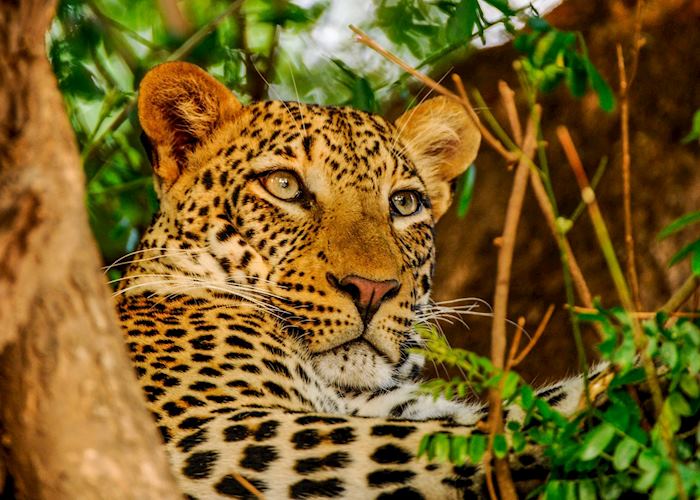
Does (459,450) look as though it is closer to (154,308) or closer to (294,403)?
(294,403)

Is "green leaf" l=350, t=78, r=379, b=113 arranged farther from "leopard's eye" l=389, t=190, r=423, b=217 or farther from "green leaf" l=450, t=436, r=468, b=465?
"green leaf" l=450, t=436, r=468, b=465

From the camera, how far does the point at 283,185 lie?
14.7 ft

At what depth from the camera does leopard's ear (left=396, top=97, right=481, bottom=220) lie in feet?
16.6

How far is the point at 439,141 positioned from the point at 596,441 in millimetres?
2789

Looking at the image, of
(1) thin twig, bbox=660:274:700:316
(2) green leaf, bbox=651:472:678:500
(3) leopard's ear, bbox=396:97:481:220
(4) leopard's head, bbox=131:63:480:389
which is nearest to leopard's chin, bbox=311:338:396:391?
(4) leopard's head, bbox=131:63:480:389

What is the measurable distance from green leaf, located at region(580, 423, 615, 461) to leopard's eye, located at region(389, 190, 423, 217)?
224cm

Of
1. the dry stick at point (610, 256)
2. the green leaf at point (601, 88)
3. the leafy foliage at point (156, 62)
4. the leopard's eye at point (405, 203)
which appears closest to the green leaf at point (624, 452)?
the dry stick at point (610, 256)

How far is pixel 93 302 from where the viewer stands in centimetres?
212

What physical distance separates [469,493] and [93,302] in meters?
1.48

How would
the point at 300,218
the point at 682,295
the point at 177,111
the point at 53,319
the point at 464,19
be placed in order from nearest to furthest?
the point at 53,319, the point at 682,295, the point at 464,19, the point at 300,218, the point at 177,111

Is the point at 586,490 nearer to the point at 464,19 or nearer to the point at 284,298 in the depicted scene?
the point at 284,298

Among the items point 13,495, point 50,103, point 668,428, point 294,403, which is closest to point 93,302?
point 50,103

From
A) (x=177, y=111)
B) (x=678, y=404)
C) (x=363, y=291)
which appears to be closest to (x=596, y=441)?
(x=678, y=404)

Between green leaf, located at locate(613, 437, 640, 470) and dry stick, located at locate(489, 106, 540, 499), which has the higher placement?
dry stick, located at locate(489, 106, 540, 499)
